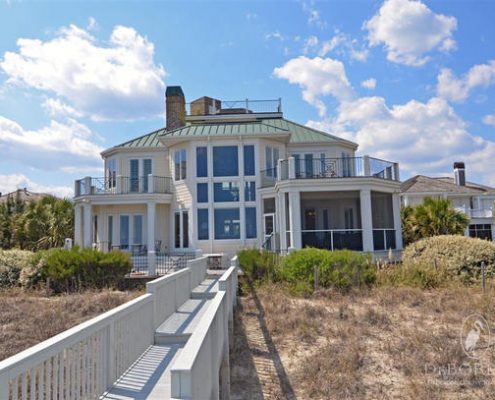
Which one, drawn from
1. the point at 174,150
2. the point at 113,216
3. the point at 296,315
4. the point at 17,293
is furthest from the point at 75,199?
the point at 296,315

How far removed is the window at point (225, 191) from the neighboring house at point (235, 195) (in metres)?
0.06

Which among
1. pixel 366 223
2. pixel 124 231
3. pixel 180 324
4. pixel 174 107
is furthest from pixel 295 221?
pixel 174 107

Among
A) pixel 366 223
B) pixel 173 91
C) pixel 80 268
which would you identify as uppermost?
pixel 173 91

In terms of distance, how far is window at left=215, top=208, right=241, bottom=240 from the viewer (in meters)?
21.5

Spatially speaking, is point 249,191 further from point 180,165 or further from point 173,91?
point 173,91

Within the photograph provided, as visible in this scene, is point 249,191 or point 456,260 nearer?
point 456,260

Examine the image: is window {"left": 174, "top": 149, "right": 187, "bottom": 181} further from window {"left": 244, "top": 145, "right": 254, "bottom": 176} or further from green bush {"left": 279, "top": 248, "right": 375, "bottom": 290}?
green bush {"left": 279, "top": 248, "right": 375, "bottom": 290}

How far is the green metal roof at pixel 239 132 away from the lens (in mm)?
22000

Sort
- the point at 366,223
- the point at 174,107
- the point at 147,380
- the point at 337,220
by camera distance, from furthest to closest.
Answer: the point at 174,107, the point at 337,220, the point at 366,223, the point at 147,380

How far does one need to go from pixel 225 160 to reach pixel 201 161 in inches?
52.9

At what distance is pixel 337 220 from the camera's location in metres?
24.1

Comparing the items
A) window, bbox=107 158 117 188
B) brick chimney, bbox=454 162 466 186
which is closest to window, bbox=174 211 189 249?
window, bbox=107 158 117 188

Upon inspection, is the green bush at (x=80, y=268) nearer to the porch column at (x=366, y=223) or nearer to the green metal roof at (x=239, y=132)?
the green metal roof at (x=239, y=132)

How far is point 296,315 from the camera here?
10164 millimetres
